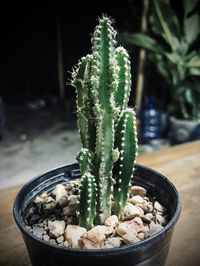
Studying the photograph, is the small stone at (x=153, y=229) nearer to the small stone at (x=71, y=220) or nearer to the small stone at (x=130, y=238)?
the small stone at (x=130, y=238)

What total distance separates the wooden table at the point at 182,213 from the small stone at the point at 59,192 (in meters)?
0.15

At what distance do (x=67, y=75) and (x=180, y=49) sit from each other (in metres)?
2.23

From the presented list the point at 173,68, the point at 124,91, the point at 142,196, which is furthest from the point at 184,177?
the point at 173,68

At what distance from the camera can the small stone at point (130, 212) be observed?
0.81 metres

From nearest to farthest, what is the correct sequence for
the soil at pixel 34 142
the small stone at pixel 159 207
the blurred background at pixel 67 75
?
the small stone at pixel 159 207 < the blurred background at pixel 67 75 < the soil at pixel 34 142

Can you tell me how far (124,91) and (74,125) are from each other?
9.45 feet

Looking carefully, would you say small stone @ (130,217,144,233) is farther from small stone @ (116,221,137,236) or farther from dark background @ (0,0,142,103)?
dark background @ (0,0,142,103)

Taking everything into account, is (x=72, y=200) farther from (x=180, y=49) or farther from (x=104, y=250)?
(x=180, y=49)

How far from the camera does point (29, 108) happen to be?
164 inches

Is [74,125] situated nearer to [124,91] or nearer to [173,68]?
[173,68]

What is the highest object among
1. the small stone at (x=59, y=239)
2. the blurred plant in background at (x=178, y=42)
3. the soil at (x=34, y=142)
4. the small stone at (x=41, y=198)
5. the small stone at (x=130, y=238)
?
the blurred plant in background at (x=178, y=42)

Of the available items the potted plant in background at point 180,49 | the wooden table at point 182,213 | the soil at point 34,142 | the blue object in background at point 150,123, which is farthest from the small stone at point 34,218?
the blue object in background at point 150,123

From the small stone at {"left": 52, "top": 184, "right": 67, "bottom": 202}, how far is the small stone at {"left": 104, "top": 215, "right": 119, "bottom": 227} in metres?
0.14

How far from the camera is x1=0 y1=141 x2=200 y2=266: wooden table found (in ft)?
2.79
